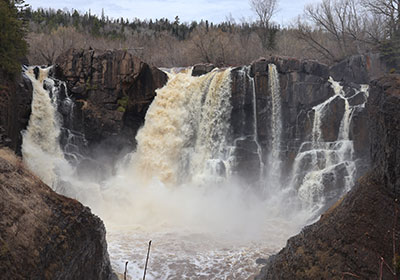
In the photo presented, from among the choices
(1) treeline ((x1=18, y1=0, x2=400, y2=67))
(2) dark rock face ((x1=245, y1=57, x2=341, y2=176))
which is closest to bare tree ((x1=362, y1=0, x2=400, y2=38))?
(1) treeline ((x1=18, y1=0, x2=400, y2=67))

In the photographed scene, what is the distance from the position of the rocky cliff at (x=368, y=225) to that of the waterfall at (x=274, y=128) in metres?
13.5

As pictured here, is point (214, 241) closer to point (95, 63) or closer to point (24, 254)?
point (24, 254)

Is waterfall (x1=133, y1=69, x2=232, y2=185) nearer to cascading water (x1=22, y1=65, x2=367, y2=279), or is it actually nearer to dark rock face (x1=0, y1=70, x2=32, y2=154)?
cascading water (x1=22, y1=65, x2=367, y2=279)

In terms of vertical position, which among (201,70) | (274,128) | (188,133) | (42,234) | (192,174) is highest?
(201,70)

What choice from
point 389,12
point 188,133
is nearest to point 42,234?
point 188,133

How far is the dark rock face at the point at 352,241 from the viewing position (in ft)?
19.7

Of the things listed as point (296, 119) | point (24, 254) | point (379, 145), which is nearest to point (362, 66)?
point (296, 119)

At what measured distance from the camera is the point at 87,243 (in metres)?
7.99

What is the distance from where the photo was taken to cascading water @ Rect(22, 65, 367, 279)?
623 inches

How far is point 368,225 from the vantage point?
643cm

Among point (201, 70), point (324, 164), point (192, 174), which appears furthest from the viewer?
point (201, 70)

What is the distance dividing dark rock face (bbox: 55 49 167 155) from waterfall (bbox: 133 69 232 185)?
3.26 ft

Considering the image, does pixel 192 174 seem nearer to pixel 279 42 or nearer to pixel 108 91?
pixel 108 91

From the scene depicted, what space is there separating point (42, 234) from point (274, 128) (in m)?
16.7
